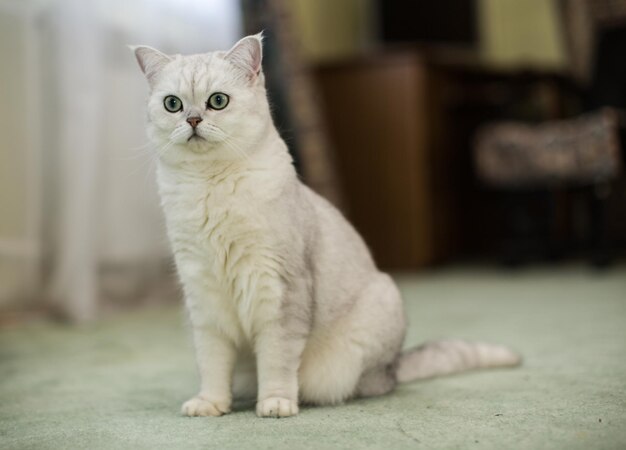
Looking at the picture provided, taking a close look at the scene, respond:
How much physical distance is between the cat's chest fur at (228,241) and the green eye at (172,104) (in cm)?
13

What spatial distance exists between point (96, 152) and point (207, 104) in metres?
1.46

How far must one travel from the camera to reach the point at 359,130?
394 centimetres

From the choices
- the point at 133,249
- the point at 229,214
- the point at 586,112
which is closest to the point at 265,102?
the point at 229,214

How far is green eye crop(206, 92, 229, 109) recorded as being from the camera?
1.44 m

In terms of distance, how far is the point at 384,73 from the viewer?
3.85 m

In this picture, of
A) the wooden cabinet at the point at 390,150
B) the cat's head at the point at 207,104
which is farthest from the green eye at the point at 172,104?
the wooden cabinet at the point at 390,150

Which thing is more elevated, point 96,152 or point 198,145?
point 198,145

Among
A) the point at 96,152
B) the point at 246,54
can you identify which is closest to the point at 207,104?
the point at 246,54

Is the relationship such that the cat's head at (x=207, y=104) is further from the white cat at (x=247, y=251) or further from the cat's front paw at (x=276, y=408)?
the cat's front paw at (x=276, y=408)

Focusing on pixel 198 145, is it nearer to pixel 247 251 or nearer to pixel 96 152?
pixel 247 251

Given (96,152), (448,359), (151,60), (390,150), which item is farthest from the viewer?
(390,150)

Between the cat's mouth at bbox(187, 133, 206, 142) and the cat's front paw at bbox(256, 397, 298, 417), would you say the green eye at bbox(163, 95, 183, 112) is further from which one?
the cat's front paw at bbox(256, 397, 298, 417)

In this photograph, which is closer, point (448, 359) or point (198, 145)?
point (198, 145)

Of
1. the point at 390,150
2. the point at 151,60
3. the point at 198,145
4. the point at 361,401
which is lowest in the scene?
the point at 361,401
